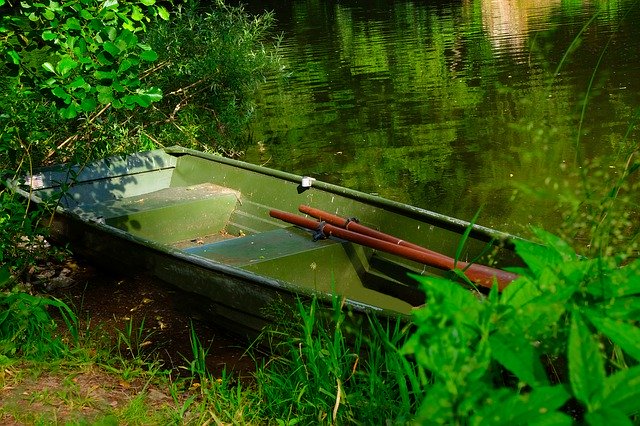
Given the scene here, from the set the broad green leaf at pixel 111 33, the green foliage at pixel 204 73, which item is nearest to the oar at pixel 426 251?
the broad green leaf at pixel 111 33

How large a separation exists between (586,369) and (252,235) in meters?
4.65

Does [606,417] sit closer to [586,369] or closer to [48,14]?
[586,369]

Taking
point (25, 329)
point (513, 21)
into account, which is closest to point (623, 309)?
point (25, 329)

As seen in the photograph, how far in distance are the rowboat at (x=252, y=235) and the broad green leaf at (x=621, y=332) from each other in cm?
225

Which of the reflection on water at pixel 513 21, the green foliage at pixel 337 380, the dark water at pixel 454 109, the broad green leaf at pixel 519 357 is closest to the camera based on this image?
the broad green leaf at pixel 519 357

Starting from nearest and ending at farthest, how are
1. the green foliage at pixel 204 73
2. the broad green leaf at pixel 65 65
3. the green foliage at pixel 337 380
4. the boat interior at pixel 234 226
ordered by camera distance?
the green foliage at pixel 337 380, the broad green leaf at pixel 65 65, the boat interior at pixel 234 226, the green foliage at pixel 204 73

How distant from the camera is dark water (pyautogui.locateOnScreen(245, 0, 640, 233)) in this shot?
8828 mm

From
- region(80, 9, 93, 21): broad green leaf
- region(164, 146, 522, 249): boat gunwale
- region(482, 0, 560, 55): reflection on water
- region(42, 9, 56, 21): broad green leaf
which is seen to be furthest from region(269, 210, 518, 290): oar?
region(482, 0, 560, 55): reflection on water

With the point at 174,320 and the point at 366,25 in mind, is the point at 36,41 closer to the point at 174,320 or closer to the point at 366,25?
the point at 174,320

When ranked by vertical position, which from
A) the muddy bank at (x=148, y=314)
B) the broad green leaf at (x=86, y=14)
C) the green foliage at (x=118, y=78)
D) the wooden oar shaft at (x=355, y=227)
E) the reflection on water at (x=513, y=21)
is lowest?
the reflection on water at (x=513, y=21)

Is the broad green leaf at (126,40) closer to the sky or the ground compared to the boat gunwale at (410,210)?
closer to the sky

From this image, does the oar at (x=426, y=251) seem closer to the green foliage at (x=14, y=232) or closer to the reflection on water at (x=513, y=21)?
the green foliage at (x=14, y=232)

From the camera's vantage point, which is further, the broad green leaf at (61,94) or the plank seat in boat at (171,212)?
the plank seat in boat at (171,212)

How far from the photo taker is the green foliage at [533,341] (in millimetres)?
1400
